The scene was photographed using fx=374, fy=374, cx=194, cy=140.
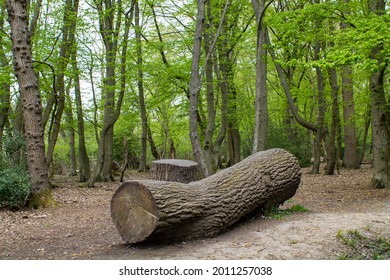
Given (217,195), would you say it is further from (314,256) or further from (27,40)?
(27,40)

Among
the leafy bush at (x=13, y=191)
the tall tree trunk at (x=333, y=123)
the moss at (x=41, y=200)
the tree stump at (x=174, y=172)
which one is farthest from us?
the tall tree trunk at (x=333, y=123)

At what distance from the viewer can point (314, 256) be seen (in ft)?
15.1

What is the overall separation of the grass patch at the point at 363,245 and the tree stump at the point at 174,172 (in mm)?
3270

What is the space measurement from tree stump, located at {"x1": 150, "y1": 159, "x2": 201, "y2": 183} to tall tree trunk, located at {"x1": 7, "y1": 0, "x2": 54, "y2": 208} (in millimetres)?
3305

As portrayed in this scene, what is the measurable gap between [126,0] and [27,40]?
675 cm

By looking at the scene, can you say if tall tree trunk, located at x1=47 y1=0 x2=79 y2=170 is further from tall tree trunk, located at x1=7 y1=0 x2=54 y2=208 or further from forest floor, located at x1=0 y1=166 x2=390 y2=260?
forest floor, located at x1=0 y1=166 x2=390 y2=260

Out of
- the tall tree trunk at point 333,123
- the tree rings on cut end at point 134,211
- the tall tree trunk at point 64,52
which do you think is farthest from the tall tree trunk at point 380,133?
the tall tree trunk at point 64,52

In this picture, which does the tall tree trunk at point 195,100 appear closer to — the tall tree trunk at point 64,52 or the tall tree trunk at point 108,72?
the tall tree trunk at point 108,72

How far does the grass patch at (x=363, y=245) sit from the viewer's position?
4.86 meters

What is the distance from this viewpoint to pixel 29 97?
927 cm

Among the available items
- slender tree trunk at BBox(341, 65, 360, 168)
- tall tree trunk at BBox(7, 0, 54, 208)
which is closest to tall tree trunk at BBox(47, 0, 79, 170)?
tall tree trunk at BBox(7, 0, 54, 208)

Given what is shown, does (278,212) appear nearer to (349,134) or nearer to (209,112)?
(209,112)

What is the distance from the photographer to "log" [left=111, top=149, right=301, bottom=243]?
5.06m
